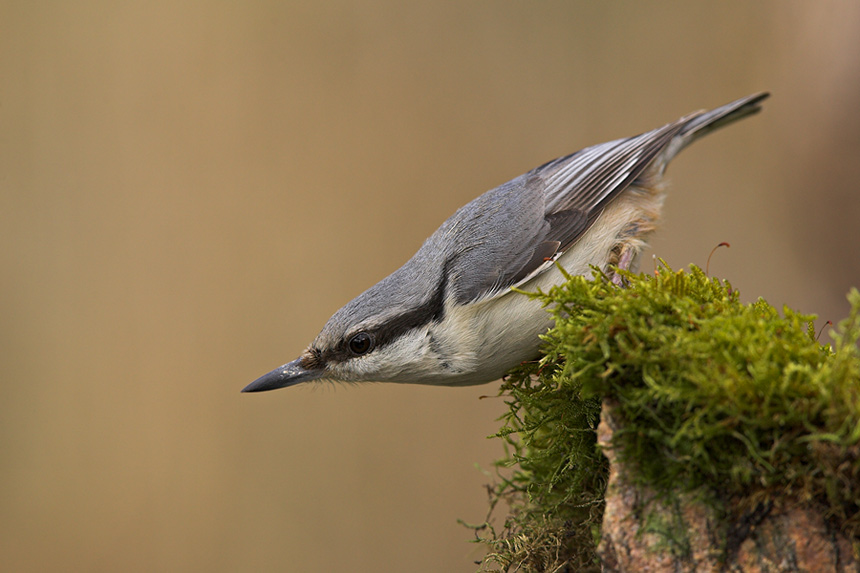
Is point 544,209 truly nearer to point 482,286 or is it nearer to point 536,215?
point 536,215

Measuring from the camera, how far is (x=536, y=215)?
265 centimetres

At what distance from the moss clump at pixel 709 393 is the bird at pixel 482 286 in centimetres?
55

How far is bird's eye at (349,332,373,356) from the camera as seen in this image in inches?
95.1

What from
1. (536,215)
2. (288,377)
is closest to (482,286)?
(536,215)

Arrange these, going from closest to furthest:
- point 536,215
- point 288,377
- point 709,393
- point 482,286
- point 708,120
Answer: point 709,393 < point 482,286 < point 288,377 < point 536,215 < point 708,120

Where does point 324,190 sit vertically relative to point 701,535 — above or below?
above

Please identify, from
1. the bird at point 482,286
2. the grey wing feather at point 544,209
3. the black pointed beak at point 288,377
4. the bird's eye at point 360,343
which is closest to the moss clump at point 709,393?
the bird at point 482,286

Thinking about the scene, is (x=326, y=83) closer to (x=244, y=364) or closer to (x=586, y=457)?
(x=244, y=364)

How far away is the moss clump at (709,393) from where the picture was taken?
121 centimetres

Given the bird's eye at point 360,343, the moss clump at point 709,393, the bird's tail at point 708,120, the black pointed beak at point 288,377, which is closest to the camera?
the moss clump at point 709,393

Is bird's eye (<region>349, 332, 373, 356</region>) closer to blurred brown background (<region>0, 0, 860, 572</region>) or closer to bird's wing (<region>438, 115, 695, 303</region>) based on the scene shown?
bird's wing (<region>438, 115, 695, 303</region>)

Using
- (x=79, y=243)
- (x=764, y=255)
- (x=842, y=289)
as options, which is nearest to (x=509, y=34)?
(x=764, y=255)

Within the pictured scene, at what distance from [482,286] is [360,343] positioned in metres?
0.50

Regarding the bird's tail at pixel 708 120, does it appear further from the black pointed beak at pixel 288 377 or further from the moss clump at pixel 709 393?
the black pointed beak at pixel 288 377
